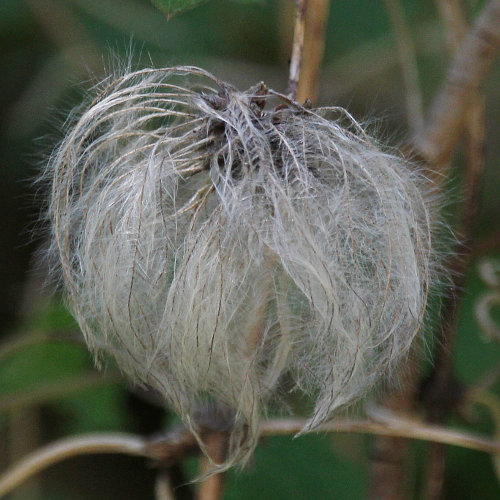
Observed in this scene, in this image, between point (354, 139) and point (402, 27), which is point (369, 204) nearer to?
point (354, 139)

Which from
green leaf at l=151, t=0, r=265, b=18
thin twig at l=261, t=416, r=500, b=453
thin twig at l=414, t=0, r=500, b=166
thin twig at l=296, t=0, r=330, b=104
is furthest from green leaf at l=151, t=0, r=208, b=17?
thin twig at l=261, t=416, r=500, b=453

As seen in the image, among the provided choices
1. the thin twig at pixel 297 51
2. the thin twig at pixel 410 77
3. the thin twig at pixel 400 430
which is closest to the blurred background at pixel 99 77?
the thin twig at pixel 410 77

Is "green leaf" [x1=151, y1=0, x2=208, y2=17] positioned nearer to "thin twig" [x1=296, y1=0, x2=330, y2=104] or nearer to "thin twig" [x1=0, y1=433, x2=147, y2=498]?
"thin twig" [x1=296, y1=0, x2=330, y2=104]

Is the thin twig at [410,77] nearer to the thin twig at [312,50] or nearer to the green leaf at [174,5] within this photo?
the thin twig at [312,50]

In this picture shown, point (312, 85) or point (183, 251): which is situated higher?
point (312, 85)

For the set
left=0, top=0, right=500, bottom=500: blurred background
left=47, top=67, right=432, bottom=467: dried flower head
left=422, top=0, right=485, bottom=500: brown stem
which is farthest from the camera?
left=0, top=0, right=500, bottom=500: blurred background

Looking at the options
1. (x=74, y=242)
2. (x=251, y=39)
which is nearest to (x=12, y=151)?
(x=251, y=39)
